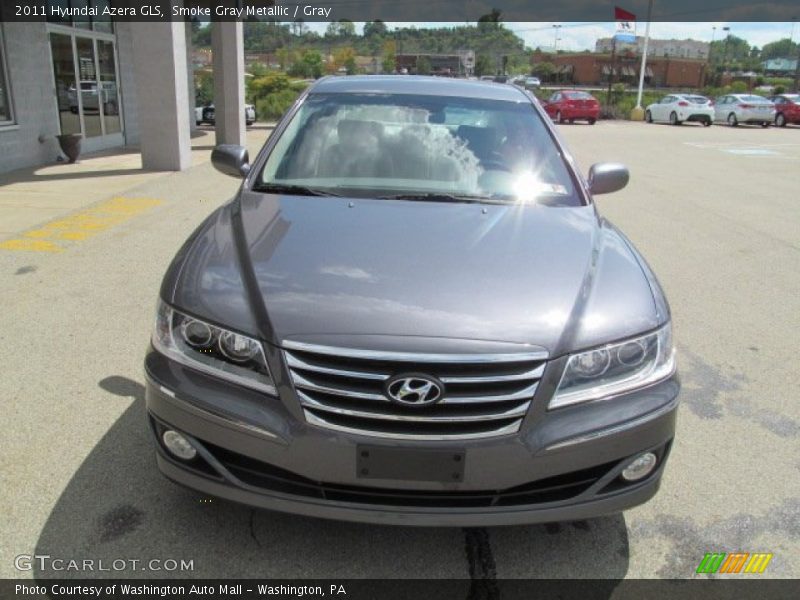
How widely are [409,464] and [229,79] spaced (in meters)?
15.7

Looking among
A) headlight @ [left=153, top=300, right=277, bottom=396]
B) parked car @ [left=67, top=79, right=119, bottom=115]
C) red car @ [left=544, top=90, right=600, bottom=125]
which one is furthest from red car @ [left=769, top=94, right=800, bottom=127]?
headlight @ [left=153, top=300, right=277, bottom=396]

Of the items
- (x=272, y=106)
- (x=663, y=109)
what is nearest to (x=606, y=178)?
(x=272, y=106)

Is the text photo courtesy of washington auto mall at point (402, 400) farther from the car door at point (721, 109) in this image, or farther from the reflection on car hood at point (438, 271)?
the car door at point (721, 109)

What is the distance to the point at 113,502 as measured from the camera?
111 inches

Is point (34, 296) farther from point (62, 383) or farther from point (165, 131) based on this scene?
point (165, 131)

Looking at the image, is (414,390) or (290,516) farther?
(290,516)

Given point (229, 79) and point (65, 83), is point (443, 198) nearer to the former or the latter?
point (65, 83)

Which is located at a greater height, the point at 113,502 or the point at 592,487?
the point at 592,487

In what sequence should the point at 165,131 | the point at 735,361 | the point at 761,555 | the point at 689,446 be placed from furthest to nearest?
1. the point at 165,131
2. the point at 735,361
3. the point at 689,446
4. the point at 761,555

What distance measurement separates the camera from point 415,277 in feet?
8.29

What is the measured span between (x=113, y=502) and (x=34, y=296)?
10.2 feet

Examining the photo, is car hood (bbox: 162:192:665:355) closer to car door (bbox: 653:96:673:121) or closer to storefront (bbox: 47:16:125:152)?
storefront (bbox: 47:16:125:152)

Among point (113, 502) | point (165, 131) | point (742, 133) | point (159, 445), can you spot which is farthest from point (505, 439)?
point (742, 133)

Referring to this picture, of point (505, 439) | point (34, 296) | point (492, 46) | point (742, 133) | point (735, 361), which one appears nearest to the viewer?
point (505, 439)
